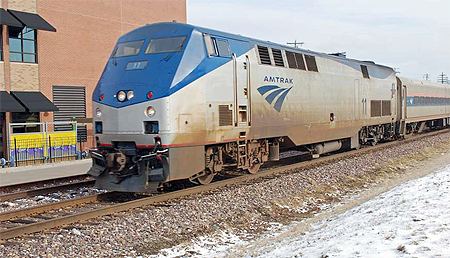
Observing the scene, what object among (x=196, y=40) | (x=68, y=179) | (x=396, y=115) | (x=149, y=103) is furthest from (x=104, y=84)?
(x=396, y=115)

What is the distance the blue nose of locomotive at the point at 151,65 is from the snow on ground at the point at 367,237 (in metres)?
3.56

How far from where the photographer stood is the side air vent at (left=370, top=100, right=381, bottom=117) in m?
19.7

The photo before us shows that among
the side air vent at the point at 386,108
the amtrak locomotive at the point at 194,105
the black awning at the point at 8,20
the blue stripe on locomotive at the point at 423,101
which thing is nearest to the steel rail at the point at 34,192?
the amtrak locomotive at the point at 194,105

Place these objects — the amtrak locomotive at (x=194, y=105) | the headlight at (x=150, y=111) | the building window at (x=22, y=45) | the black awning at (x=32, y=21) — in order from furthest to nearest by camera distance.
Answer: the building window at (x=22, y=45), the black awning at (x=32, y=21), the amtrak locomotive at (x=194, y=105), the headlight at (x=150, y=111)

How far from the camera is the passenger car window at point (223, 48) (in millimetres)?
10812

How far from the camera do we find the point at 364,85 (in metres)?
19.1

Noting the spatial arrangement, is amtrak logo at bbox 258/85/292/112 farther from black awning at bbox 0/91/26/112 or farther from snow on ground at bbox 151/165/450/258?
black awning at bbox 0/91/26/112

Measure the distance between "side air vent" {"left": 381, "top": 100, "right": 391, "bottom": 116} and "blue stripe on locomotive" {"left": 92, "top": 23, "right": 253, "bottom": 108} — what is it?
41.8 ft

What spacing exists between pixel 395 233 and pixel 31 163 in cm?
1743

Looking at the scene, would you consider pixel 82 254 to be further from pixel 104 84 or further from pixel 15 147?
pixel 15 147

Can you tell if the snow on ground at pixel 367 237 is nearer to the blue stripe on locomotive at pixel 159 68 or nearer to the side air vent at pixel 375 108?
the blue stripe on locomotive at pixel 159 68

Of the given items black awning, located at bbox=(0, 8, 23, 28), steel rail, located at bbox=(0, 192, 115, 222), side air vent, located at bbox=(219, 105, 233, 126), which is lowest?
steel rail, located at bbox=(0, 192, 115, 222)

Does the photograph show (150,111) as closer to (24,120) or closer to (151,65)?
(151,65)

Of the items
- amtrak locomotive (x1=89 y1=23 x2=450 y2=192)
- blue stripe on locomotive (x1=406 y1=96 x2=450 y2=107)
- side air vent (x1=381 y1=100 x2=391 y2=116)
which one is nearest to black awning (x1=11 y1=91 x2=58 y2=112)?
amtrak locomotive (x1=89 y1=23 x2=450 y2=192)
